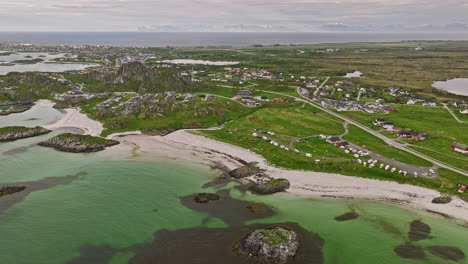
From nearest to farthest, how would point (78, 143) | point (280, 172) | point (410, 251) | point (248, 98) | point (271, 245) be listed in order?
point (271, 245), point (410, 251), point (280, 172), point (78, 143), point (248, 98)

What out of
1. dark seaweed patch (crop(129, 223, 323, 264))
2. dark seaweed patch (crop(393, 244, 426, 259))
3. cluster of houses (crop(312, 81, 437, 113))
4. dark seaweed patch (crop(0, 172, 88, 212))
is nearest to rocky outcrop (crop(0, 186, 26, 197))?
dark seaweed patch (crop(0, 172, 88, 212))

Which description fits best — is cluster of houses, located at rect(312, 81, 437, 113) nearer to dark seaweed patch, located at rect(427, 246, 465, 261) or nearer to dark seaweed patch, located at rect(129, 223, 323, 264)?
dark seaweed patch, located at rect(427, 246, 465, 261)

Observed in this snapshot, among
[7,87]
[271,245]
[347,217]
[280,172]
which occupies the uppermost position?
[7,87]

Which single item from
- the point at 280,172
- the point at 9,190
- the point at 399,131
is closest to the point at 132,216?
the point at 9,190

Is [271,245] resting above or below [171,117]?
below

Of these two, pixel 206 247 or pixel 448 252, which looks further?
pixel 206 247

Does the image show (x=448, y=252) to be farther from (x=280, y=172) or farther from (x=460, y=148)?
(x=460, y=148)

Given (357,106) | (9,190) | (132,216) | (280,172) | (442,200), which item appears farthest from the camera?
(357,106)
